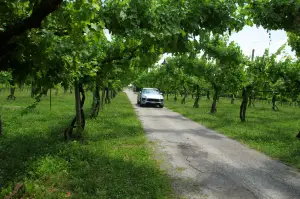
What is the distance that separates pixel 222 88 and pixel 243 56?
7084 mm

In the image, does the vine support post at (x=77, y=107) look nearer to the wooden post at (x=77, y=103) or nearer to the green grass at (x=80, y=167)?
the wooden post at (x=77, y=103)

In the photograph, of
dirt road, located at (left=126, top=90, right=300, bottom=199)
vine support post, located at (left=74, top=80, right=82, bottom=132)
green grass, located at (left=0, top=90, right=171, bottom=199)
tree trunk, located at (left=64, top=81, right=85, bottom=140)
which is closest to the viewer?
green grass, located at (left=0, top=90, right=171, bottom=199)

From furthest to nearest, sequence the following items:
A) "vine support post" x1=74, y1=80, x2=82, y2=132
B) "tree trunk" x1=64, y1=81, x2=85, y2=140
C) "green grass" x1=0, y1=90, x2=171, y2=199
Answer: "vine support post" x1=74, y1=80, x2=82, y2=132 → "tree trunk" x1=64, y1=81, x2=85, y2=140 → "green grass" x1=0, y1=90, x2=171, y2=199

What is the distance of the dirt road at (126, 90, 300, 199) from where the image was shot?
584cm

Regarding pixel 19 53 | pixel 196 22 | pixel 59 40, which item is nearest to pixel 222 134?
pixel 196 22

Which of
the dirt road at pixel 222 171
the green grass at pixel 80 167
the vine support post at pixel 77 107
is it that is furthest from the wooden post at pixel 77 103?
the dirt road at pixel 222 171

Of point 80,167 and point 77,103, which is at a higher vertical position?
point 77,103

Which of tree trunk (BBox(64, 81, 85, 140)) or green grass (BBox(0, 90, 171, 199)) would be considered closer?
green grass (BBox(0, 90, 171, 199))

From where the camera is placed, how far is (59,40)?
588 cm

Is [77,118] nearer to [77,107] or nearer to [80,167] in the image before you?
[77,107]

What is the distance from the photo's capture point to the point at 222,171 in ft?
23.7

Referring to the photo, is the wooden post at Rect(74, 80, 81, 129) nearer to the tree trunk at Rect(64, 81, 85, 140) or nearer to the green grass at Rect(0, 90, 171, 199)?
the tree trunk at Rect(64, 81, 85, 140)

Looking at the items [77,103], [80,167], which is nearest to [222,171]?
[80,167]

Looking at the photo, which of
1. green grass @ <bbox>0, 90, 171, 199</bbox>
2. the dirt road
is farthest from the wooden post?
the dirt road
